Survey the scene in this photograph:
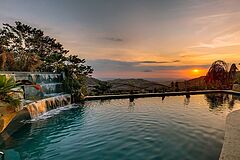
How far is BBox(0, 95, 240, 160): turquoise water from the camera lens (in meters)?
5.50

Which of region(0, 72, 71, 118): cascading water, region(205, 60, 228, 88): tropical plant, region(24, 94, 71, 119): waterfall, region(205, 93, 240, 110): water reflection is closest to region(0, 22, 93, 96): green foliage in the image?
region(0, 72, 71, 118): cascading water

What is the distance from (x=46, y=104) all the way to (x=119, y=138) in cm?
704

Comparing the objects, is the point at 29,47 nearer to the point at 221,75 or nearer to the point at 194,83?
the point at 194,83

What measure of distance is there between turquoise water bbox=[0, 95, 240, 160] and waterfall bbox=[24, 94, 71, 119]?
0.61 m

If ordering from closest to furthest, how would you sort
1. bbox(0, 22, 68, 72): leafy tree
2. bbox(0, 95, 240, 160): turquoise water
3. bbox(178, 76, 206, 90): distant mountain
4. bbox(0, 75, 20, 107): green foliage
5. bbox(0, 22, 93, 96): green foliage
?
bbox(0, 95, 240, 160): turquoise water, bbox(0, 75, 20, 107): green foliage, bbox(0, 22, 93, 96): green foliage, bbox(0, 22, 68, 72): leafy tree, bbox(178, 76, 206, 90): distant mountain

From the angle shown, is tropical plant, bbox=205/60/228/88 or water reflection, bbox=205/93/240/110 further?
tropical plant, bbox=205/60/228/88

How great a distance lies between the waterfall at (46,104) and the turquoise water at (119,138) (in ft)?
2.02

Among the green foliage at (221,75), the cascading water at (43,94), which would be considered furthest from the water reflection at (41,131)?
the green foliage at (221,75)

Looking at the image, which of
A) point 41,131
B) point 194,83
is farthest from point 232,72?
point 41,131

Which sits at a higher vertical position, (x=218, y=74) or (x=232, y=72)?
(x=232, y=72)

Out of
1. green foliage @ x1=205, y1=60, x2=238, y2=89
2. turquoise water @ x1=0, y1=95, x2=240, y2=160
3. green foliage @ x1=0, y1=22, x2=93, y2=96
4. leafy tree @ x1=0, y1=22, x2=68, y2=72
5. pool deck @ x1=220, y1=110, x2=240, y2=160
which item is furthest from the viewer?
green foliage @ x1=205, y1=60, x2=238, y2=89

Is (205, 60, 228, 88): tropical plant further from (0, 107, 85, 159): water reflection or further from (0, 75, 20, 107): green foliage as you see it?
(0, 75, 20, 107): green foliage

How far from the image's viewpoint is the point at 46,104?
12.2 metres

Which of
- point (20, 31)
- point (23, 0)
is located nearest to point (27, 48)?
point (20, 31)
